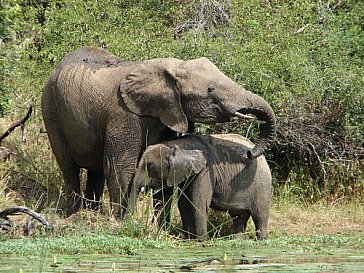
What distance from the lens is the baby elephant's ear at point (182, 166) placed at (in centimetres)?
1223

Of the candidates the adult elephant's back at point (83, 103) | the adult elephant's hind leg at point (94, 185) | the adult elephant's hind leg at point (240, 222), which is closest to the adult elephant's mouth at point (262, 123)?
the adult elephant's hind leg at point (240, 222)

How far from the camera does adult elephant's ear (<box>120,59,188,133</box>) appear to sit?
12555 millimetres

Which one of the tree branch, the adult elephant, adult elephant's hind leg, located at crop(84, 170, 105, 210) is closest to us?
the tree branch

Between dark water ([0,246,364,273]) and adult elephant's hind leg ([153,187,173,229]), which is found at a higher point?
dark water ([0,246,364,273])

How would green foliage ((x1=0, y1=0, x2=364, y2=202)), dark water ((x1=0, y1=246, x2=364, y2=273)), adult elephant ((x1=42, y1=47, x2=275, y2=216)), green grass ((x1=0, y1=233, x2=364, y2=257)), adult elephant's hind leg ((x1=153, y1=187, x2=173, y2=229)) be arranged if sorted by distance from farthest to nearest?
green foliage ((x1=0, y1=0, x2=364, y2=202)), adult elephant ((x1=42, y1=47, x2=275, y2=216)), adult elephant's hind leg ((x1=153, y1=187, x2=173, y2=229)), green grass ((x1=0, y1=233, x2=364, y2=257)), dark water ((x1=0, y1=246, x2=364, y2=273))

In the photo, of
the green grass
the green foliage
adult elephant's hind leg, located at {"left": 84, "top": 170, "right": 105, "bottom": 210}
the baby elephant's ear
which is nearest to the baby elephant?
the baby elephant's ear

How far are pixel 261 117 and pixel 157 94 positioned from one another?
1210 millimetres

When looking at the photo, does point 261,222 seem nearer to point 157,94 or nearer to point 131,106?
point 157,94

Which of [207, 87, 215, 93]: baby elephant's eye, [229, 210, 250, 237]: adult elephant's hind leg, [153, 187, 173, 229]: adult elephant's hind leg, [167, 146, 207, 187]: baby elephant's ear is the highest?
[207, 87, 215, 93]: baby elephant's eye

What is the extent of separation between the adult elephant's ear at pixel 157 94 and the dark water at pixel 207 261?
2.10m

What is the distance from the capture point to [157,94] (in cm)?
1270

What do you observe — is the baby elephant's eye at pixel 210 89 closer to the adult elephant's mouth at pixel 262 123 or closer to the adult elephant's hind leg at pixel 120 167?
the adult elephant's mouth at pixel 262 123

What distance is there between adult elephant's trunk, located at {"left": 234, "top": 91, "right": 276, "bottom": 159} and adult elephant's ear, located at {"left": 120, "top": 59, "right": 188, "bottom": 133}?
697 mm

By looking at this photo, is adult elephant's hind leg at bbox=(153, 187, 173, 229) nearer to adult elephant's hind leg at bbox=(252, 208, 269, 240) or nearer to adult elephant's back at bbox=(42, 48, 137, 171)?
adult elephant's back at bbox=(42, 48, 137, 171)
